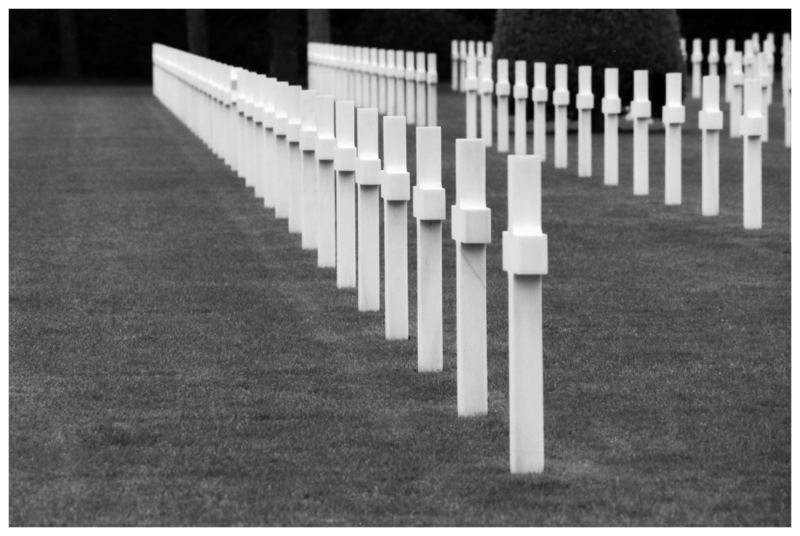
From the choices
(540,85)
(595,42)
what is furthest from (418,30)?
(540,85)

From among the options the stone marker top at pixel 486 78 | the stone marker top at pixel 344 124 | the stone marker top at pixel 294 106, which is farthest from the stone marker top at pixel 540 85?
the stone marker top at pixel 344 124

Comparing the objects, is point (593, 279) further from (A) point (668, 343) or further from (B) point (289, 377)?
(B) point (289, 377)

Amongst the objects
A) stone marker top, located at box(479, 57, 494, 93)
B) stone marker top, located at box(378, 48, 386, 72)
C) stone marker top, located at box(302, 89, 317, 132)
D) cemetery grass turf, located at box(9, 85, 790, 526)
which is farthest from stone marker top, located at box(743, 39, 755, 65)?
stone marker top, located at box(302, 89, 317, 132)

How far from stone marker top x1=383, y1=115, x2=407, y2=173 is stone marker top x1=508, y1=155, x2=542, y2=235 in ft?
8.50

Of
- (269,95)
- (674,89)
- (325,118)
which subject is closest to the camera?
(325,118)

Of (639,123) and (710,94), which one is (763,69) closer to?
(639,123)

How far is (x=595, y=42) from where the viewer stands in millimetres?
24562

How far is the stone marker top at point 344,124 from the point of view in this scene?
37.0 feet

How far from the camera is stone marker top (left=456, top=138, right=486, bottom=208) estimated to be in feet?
24.3

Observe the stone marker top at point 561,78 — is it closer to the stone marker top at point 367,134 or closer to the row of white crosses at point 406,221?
the row of white crosses at point 406,221

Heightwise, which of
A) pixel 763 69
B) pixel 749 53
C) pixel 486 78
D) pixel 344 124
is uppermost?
pixel 344 124

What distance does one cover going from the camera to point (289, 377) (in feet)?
29.1

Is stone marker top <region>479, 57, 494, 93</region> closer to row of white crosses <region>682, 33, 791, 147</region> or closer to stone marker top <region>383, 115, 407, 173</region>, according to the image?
row of white crosses <region>682, 33, 791, 147</region>

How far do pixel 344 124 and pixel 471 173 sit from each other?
3.88 meters
